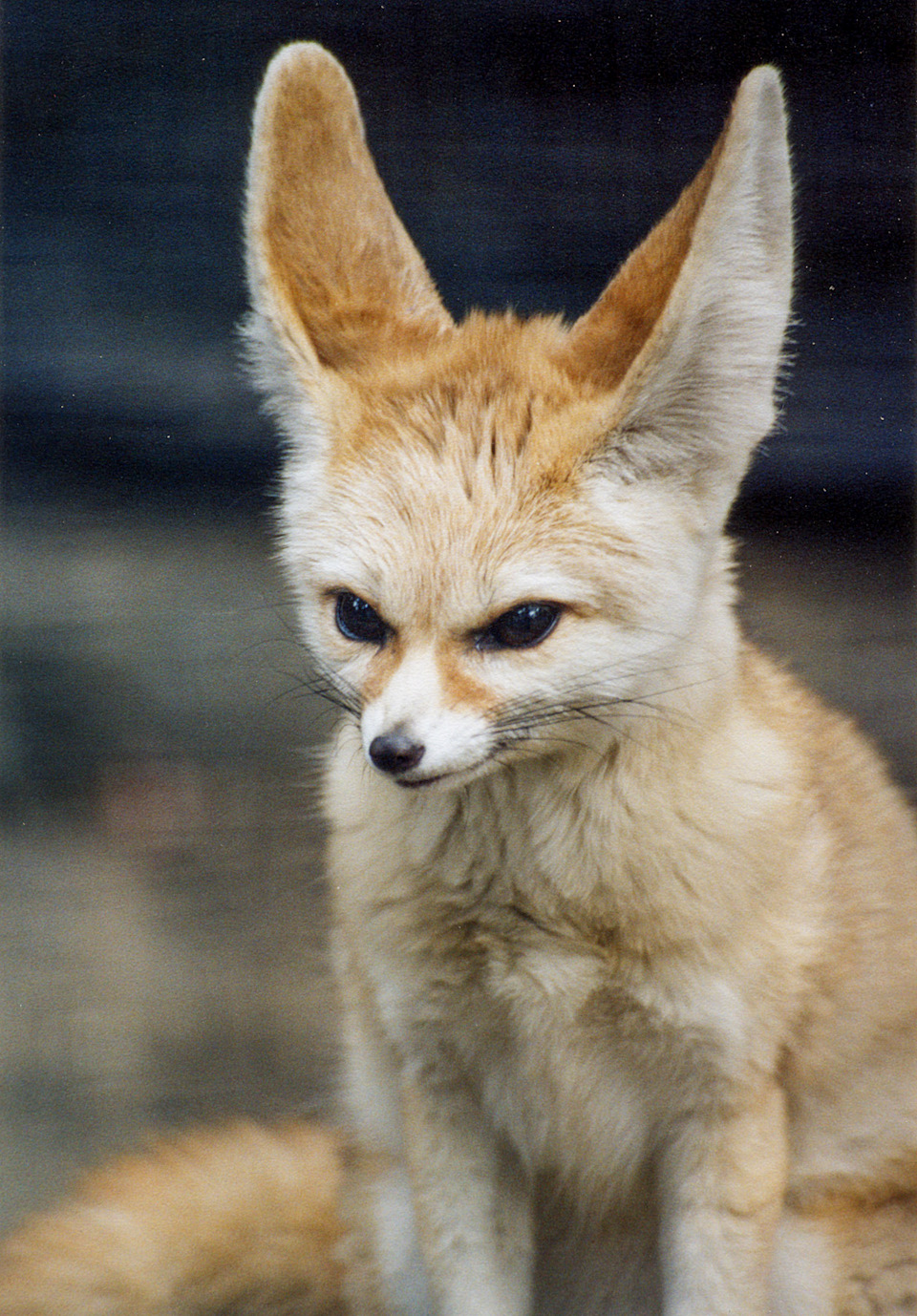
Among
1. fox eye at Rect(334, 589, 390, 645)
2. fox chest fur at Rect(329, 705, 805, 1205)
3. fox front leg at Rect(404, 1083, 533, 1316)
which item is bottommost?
fox front leg at Rect(404, 1083, 533, 1316)

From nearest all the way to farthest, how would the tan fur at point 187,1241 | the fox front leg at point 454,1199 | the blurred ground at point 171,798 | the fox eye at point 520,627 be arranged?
the fox eye at point 520,627 → the fox front leg at point 454,1199 → the tan fur at point 187,1241 → the blurred ground at point 171,798

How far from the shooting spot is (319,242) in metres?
1.53

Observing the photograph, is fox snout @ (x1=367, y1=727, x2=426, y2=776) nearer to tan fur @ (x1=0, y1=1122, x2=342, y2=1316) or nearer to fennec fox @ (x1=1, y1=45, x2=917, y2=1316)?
fennec fox @ (x1=1, y1=45, x2=917, y2=1316)

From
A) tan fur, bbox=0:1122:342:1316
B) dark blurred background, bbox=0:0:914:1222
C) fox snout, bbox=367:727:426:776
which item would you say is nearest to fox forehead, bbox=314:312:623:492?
fox snout, bbox=367:727:426:776

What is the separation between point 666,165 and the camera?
1982 mm

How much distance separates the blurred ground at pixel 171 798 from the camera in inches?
86.0

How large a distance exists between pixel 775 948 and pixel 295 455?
2.48 ft

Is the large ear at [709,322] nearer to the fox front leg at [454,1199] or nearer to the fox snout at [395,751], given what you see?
the fox snout at [395,751]

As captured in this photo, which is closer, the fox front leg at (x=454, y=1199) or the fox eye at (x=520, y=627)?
the fox eye at (x=520, y=627)

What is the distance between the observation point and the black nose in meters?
1.23

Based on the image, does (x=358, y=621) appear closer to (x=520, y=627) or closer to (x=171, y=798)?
(x=520, y=627)

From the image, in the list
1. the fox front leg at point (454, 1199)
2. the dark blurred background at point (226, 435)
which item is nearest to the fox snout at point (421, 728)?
the fox front leg at point (454, 1199)

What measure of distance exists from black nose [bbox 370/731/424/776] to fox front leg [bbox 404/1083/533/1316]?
1.73 ft

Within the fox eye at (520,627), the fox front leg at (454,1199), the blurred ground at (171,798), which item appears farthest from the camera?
the blurred ground at (171,798)
